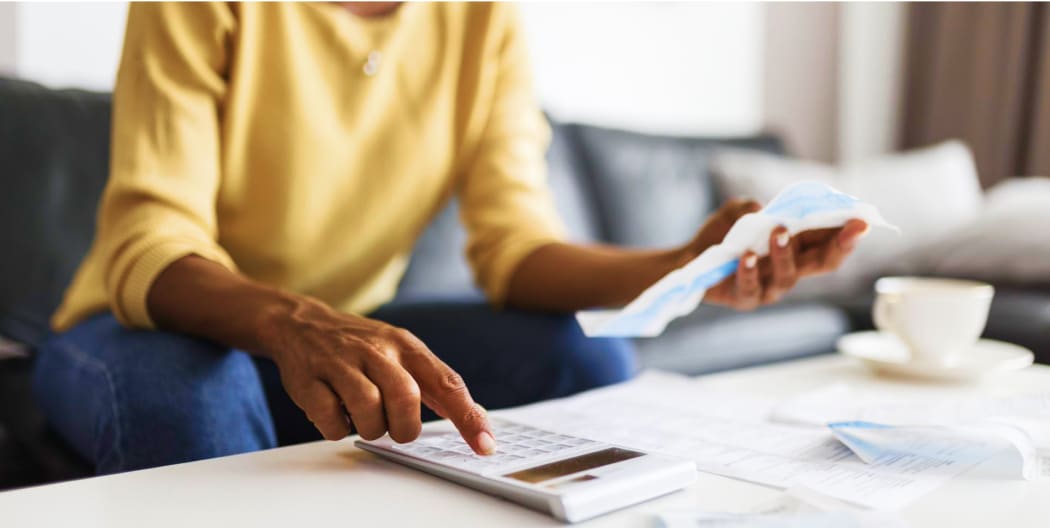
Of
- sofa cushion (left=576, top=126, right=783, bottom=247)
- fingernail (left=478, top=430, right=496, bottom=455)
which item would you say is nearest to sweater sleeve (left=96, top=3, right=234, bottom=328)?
fingernail (left=478, top=430, right=496, bottom=455)

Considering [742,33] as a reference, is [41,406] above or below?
below

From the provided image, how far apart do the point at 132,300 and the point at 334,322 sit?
26cm

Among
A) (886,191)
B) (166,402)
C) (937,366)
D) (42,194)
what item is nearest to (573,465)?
(166,402)

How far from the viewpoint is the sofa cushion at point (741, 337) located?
57.2 inches

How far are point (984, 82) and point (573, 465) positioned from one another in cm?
286

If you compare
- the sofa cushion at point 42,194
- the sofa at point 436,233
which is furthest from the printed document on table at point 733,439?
the sofa cushion at point 42,194

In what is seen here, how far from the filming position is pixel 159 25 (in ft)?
2.68

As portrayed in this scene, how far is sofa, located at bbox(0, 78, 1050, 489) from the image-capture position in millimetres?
1164

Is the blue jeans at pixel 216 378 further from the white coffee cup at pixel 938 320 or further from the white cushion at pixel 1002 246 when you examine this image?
the white cushion at pixel 1002 246

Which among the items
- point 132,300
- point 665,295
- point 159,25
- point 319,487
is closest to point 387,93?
point 159,25

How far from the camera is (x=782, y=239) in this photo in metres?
0.67

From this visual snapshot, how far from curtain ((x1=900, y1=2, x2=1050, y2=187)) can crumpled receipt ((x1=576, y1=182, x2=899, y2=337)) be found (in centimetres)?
244

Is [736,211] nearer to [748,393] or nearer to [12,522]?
[748,393]

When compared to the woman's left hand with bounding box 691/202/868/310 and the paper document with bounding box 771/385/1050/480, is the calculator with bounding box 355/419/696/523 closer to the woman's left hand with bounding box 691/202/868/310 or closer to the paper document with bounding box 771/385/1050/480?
the paper document with bounding box 771/385/1050/480
